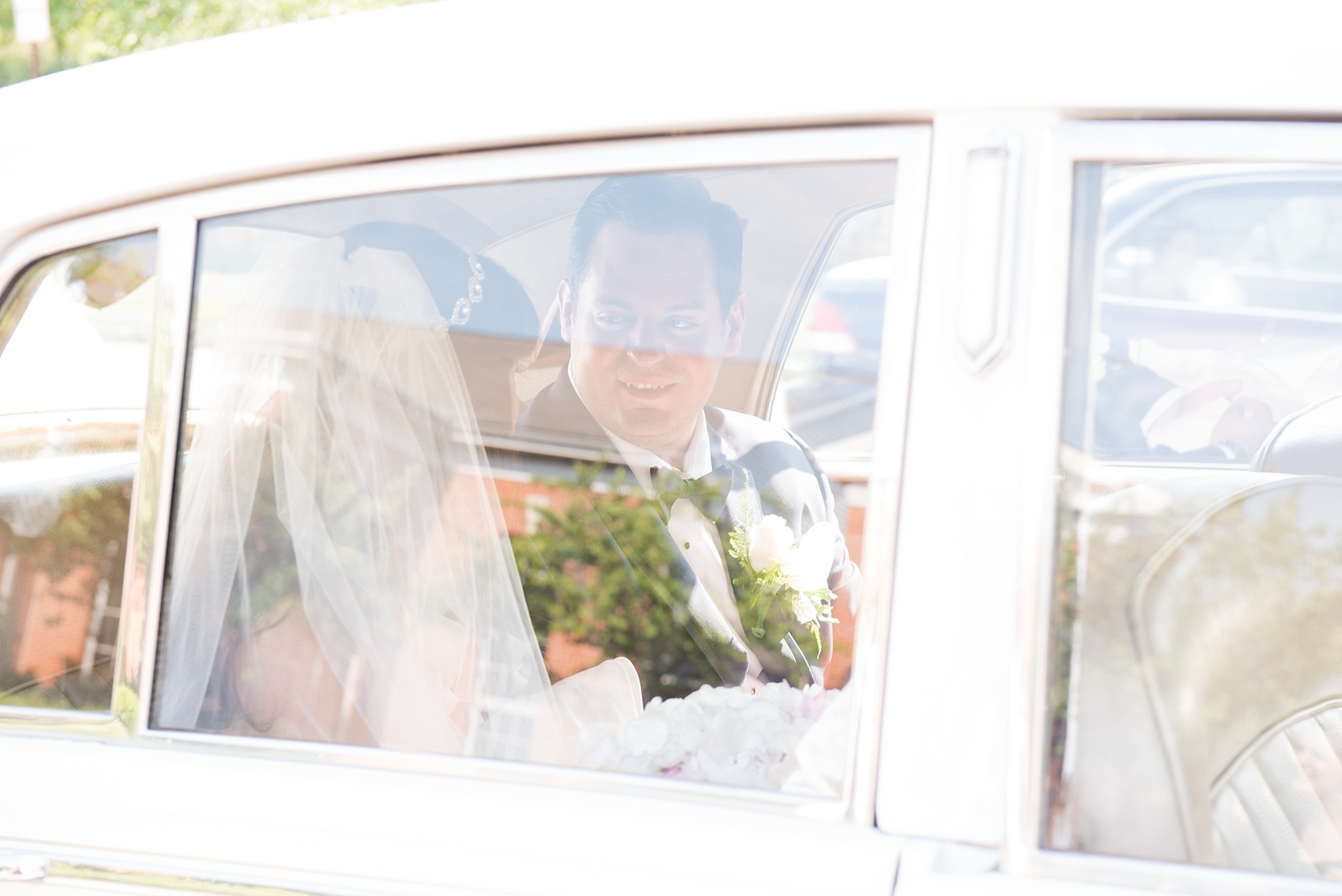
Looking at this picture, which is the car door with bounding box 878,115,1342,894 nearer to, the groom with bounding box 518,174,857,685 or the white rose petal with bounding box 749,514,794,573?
the groom with bounding box 518,174,857,685

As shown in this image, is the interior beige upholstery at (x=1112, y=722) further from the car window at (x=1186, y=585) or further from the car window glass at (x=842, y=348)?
the car window glass at (x=842, y=348)

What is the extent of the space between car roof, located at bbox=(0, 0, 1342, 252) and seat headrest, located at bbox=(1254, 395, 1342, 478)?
0.53 metres

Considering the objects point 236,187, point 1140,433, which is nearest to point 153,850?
point 236,187

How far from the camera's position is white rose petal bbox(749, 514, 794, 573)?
184 centimetres

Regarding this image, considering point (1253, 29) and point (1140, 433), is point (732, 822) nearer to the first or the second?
point (1140, 433)

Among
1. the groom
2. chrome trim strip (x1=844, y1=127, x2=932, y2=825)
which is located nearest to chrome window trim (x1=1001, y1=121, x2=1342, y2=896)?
chrome trim strip (x1=844, y1=127, x2=932, y2=825)

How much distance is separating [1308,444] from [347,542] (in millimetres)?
1351

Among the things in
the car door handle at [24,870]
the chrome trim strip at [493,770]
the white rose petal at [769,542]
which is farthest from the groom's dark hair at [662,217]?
the car door handle at [24,870]

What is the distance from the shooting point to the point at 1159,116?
1.17 meters

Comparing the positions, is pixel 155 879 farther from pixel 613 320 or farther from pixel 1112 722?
pixel 1112 722

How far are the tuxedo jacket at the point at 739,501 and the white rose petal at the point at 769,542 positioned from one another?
1 centimetres

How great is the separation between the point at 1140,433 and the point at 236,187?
1156mm

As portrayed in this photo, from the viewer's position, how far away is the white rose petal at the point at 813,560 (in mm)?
1741

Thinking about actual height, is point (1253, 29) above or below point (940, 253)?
above
